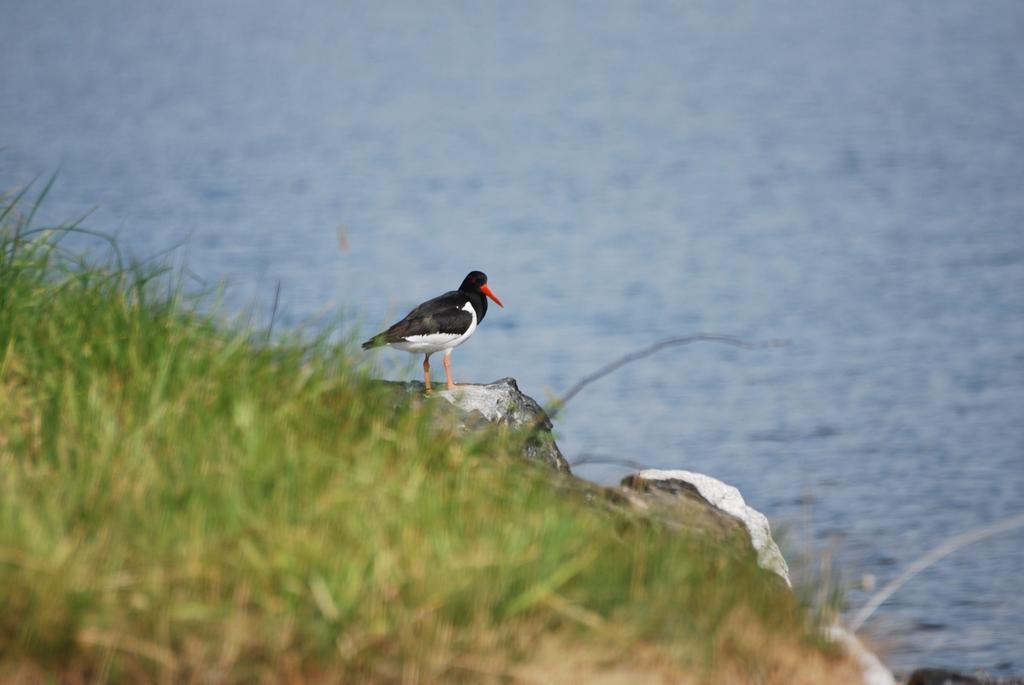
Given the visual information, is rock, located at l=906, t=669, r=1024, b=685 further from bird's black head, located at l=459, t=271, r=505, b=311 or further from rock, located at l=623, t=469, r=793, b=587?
bird's black head, located at l=459, t=271, r=505, b=311

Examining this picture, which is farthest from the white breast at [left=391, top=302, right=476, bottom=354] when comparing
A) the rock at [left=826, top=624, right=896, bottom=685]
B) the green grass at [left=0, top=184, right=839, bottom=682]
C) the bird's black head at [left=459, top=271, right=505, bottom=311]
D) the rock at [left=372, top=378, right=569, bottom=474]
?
the rock at [left=826, top=624, right=896, bottom=685]

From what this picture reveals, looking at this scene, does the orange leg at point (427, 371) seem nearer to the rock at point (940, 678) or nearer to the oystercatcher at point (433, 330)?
the oystercatcher at point (433, 330)

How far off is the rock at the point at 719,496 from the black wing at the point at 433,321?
5.37 feet

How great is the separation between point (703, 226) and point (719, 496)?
39593mm

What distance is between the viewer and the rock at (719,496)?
752 cm

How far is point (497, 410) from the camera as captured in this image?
8344 millimetres

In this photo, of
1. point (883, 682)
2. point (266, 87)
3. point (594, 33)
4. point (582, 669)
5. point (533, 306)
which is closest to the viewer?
point (582, 669)

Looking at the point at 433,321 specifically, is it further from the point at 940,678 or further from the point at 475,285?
the point at 940,678

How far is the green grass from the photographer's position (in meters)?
4.82

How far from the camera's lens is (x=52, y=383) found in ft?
20.7

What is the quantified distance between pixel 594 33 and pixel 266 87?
47.3 meters

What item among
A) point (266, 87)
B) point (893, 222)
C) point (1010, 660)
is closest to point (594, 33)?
point (266, 87)

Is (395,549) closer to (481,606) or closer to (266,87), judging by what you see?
(481,606)

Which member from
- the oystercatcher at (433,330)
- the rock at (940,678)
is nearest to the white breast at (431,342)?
the oystercatcher at (433,330)
